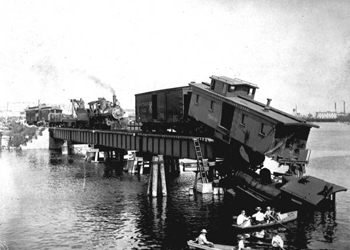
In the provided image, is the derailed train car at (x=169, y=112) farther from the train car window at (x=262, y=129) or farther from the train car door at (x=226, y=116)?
the train car window at (x=262, y=129)

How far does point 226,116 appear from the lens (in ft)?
111

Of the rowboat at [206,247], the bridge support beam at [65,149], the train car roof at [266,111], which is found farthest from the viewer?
the bridge support beam at [65,149]

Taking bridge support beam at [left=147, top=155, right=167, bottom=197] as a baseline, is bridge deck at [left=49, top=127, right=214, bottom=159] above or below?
above

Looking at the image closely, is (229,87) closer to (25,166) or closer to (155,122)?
(155,122)

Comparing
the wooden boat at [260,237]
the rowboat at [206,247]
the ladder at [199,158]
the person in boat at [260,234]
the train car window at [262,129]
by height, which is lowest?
the wooden boat at [260,237]

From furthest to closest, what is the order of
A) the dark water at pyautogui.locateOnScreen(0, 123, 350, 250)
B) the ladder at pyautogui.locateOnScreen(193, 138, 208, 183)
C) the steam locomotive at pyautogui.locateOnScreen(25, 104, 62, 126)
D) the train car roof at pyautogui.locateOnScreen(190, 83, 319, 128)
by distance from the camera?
the steam locomotive at pyautogui.locateOnScreen(25, 104, 62, 126) < the ladder at pyautogui.locateOnScreen(193, 138, 208, 183) < the train car roof at pyautogui.locateOnScreen(190, 83, 319, 128) < the dark water at pyautogui.locateOnScreen(0, 123, 350, 250)

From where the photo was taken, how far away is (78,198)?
35.8 m

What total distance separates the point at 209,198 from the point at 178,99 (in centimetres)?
1122

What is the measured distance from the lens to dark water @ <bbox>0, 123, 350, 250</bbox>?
23.3m

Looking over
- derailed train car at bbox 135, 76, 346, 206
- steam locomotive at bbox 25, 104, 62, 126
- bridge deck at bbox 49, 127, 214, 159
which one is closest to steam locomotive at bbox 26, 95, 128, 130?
bridge deck at bbox 49, 127, 214, 159

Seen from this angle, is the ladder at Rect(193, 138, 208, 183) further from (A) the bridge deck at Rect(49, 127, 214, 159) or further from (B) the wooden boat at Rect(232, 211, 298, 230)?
(B) the wooden boat at Rect(232, 211, 298, 230)

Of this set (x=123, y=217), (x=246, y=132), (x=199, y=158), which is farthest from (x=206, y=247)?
(x=199, y=158)

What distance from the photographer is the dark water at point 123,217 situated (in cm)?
2331

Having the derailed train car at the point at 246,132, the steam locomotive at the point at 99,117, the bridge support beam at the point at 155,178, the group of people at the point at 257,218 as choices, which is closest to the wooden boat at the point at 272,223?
the group of people at the point at 257,218
